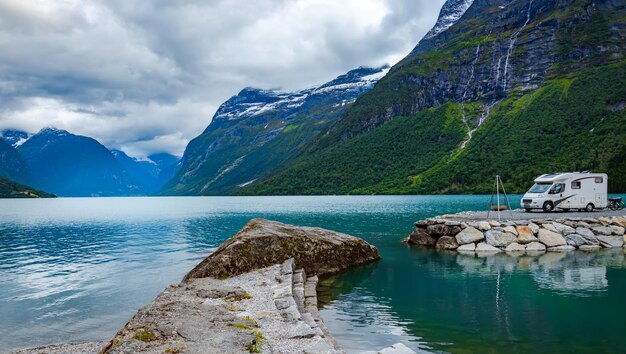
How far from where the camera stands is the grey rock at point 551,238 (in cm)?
3466

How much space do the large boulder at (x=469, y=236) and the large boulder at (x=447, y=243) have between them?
350 millimetres

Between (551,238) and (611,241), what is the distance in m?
5.14

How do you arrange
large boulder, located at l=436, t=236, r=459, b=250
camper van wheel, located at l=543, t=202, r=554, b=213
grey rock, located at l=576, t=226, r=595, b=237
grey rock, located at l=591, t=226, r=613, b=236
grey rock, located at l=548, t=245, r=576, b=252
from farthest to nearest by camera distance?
camper van wheel, located at l=543, t=202, r=554, b=213
large boulder, located at l=436, t=236, r=459, b=250
grey rock, located at l=591, t=226, r=613, b=236
grey rock, located at l=576, t=226, r=595, b=237
grey rock, located at l=548, t=245, r=576, b=252

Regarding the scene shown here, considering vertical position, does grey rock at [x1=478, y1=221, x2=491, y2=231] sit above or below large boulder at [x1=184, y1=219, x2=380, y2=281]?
above

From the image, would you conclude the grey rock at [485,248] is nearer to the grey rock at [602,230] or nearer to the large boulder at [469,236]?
the large boulder at [469,236]

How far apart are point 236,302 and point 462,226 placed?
25293 millimetres

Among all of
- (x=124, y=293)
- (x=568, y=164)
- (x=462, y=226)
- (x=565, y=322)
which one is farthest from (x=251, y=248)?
(x=568, y=164)

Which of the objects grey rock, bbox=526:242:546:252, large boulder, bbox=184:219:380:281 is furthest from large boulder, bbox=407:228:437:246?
large boulder, bbox=184:219:380:281

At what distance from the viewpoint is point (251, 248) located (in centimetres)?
2464

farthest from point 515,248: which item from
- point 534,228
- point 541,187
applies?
point 541,187

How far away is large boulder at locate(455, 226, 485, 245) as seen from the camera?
35375mm

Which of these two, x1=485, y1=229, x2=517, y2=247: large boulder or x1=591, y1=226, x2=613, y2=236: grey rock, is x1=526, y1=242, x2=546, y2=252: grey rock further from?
x1=591, y1=226, x2=613, y2=236: grey rock

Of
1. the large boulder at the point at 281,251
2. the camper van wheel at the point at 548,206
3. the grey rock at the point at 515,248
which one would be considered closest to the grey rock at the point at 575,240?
the grey rock at the point at 515,248

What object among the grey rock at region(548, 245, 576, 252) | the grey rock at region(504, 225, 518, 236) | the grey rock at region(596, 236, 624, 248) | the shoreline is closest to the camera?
the grey rock at region(548, 245, 576, 252)
